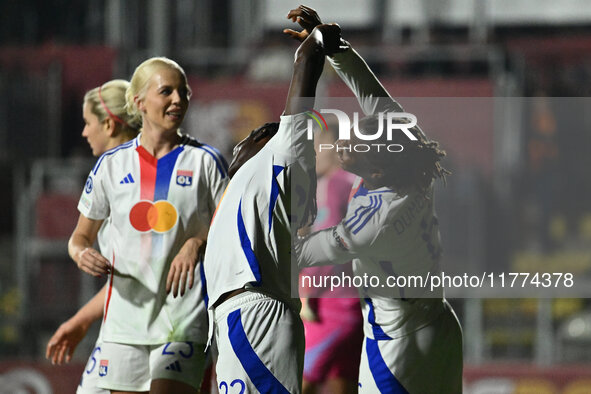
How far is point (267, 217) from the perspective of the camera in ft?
12.1

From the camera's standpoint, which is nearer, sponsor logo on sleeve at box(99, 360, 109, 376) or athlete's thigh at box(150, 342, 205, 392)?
athlete's thigh at box(150, 342, 205, 392)

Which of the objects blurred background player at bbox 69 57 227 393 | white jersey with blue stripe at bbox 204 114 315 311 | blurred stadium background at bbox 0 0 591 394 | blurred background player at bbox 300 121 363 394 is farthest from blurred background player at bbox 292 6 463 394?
blurred stadium background at bbox 0 0 591 394

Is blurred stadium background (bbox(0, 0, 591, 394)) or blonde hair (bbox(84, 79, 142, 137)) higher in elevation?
blurred stadium background (bbox(0, 0, 591, 394))

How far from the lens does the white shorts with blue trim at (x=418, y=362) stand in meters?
4.13

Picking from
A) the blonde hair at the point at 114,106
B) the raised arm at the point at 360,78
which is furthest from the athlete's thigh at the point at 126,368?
the raised arm at the point at 360,78

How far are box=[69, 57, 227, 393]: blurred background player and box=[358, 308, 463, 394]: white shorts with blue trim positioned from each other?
32.2 inches

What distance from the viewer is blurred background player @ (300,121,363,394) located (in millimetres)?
5363

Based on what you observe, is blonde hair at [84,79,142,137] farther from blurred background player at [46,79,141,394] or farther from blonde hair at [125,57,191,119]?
blonde hair at [125,57,191,119]

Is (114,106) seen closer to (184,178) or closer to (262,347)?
(184,178)

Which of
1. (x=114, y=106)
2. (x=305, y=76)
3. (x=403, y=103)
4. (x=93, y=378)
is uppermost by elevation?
(x=403, y=103)

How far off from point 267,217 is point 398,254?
28.7 inches

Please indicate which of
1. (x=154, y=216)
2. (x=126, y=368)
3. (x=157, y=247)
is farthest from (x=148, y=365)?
(x=154, y=216)

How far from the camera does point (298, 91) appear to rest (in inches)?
142

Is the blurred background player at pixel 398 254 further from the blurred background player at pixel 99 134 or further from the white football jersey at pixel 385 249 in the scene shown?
the blurred background player at pixel 99 134
